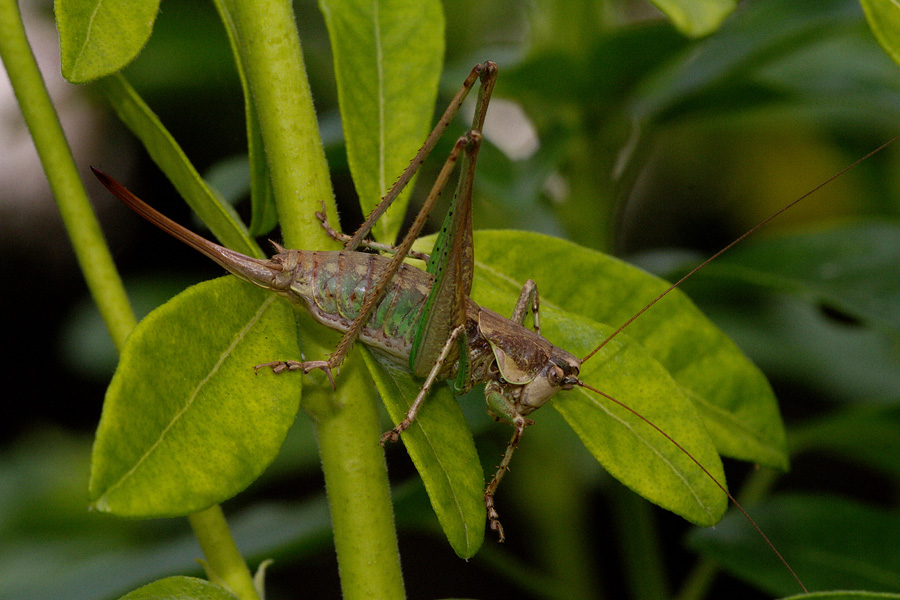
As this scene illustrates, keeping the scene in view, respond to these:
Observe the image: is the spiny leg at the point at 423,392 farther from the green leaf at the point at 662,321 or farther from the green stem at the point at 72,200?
the green stem at the point at 72,200

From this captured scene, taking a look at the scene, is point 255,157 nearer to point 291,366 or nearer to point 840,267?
point 291,366

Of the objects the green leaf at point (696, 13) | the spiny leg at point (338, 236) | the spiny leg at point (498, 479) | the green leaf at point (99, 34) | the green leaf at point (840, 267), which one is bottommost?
the spiny leg at point (498, 479)

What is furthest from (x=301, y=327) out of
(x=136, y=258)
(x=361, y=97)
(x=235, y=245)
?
(x=136, y=258)

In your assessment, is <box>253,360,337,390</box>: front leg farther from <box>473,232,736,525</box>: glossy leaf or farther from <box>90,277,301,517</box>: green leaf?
<box>473,232,736,525</box>: glossy leaf

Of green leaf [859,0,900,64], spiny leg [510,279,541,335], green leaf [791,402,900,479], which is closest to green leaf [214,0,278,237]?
spiny leg [510,279,541,335]

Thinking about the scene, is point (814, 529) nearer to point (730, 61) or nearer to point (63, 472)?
point (730, 61)

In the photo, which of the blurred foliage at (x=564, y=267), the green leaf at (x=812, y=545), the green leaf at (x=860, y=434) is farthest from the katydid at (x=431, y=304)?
the green leaf at (x=860, y=434)
